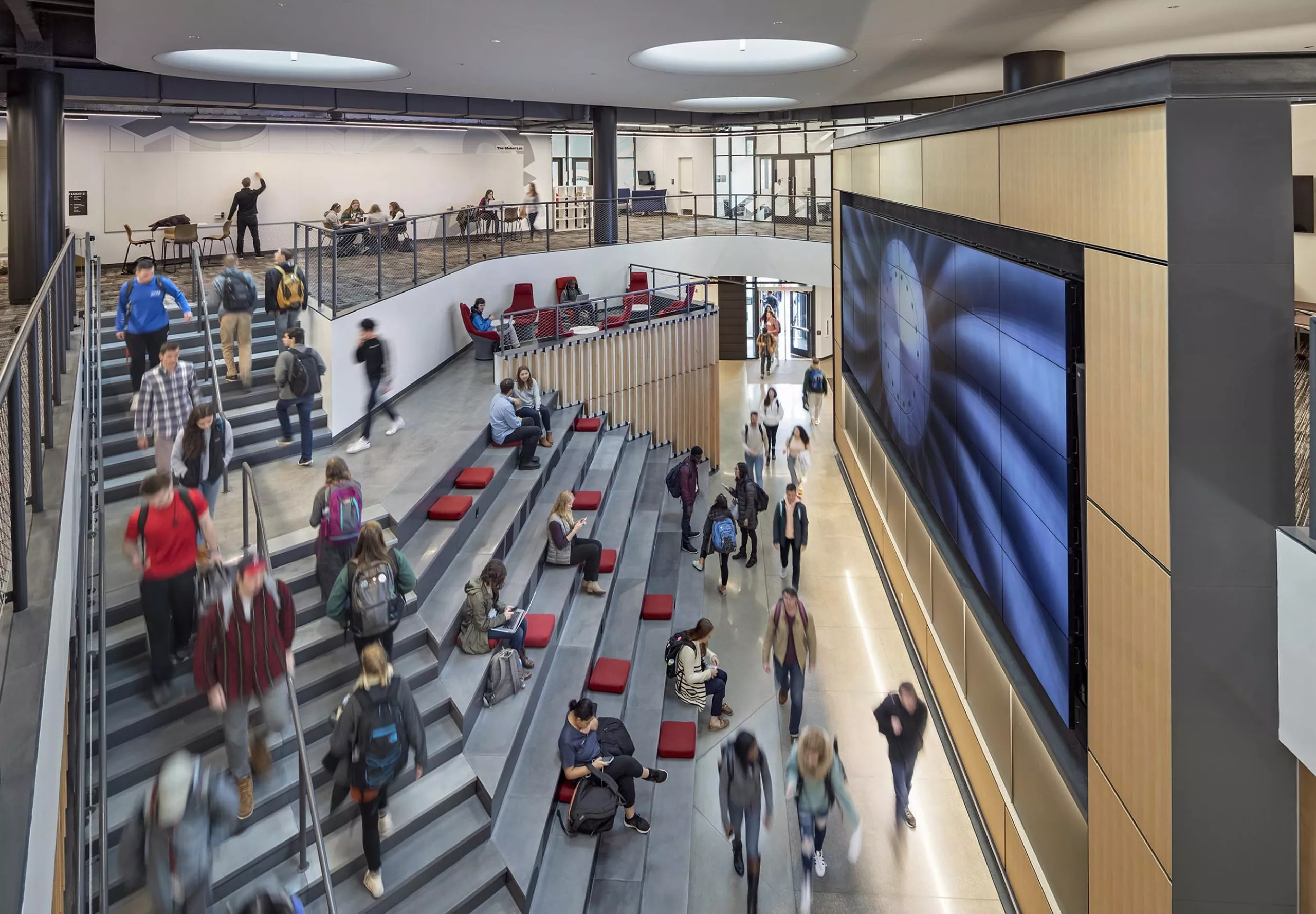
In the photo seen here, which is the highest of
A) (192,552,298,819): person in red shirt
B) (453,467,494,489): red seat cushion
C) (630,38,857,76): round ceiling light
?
(630,38,857,76): round ceiling light

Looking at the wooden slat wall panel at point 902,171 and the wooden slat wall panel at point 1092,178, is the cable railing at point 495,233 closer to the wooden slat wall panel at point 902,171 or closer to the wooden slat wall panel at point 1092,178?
the wooden slat wall panel at point 902,171

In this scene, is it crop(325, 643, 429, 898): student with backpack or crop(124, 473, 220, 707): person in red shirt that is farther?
crop(124, 473, 220, 707): person in red shirt

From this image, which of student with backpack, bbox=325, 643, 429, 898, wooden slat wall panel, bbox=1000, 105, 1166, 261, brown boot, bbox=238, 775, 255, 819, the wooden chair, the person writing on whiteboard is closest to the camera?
wooden slat wall panel, bbox=1000, 105, 1166, 261

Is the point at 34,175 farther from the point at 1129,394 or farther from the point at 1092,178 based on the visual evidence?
the point at 1129,394

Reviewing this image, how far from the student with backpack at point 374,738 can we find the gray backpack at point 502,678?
6.37 ft

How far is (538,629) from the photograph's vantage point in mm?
8805

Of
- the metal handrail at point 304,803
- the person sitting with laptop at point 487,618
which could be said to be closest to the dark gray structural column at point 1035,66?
the person sitting with laptop at point 487,618

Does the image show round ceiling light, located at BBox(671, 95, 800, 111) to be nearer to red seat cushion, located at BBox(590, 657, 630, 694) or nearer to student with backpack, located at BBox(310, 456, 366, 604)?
red seat cushion, located at BBox(590, 657, 630, 694)

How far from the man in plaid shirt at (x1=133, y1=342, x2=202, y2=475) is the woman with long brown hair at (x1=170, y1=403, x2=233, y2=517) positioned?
255mm

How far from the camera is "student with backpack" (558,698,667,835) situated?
679cm

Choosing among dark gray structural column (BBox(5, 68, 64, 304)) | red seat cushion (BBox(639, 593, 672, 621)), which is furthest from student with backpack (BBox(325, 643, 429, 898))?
dark gray structural column (BBox(5, 68, 64, 304))

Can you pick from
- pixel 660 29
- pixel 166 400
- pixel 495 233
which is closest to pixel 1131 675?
pixel 166 400

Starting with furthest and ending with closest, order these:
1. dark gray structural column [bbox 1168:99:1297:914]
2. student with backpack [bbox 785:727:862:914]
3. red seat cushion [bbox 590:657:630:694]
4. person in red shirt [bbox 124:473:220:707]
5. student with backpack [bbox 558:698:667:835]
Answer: red seat cushion [bbox 590:657:630:694], student with backpack [bbox 558:698:667:835], student with backpack [bbox 785:727:862:914], person in red shirt [bbox 124:473:220:707], dark gray structural column [bbox 1168:99:1297:914]

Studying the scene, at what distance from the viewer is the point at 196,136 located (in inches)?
813
